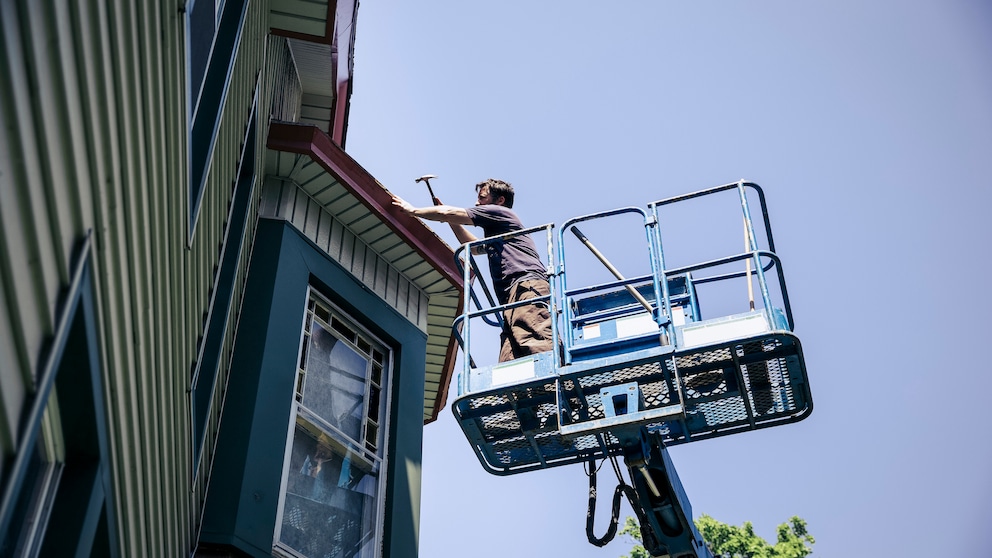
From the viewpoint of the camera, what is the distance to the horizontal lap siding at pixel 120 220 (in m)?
2.60

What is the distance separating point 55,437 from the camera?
11.8 ft

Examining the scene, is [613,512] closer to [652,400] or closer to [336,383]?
[652,400]

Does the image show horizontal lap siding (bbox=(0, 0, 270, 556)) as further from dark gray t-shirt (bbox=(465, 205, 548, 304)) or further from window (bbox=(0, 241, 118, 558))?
dark gray t-shirt (bbox=(465, 205, 548, 304))

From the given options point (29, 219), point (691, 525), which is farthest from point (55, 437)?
point (691, 525)

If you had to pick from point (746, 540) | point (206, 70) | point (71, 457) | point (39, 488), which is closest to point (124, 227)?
point (71, 457)

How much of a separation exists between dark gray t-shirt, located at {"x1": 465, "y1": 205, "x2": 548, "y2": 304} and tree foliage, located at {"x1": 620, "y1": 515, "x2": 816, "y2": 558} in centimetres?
2028

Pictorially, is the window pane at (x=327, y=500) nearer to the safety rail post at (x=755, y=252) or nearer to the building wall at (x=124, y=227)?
the building wall at (x=124, y=227)

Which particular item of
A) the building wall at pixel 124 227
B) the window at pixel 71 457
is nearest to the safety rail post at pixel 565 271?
the building wall at pixel 124 227

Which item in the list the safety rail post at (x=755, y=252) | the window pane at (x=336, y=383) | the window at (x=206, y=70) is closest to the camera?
the window at (x=206, y=70)

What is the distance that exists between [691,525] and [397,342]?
3.18 metres

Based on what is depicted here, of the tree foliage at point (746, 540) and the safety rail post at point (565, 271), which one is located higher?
the tree foliage at point (746, 540)

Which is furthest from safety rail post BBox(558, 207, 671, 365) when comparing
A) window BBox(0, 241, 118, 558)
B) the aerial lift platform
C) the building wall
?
window BBox(0, 241, 118, 558)

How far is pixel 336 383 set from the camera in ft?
27.6

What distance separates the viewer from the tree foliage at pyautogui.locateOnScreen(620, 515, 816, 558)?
27.4 meters
